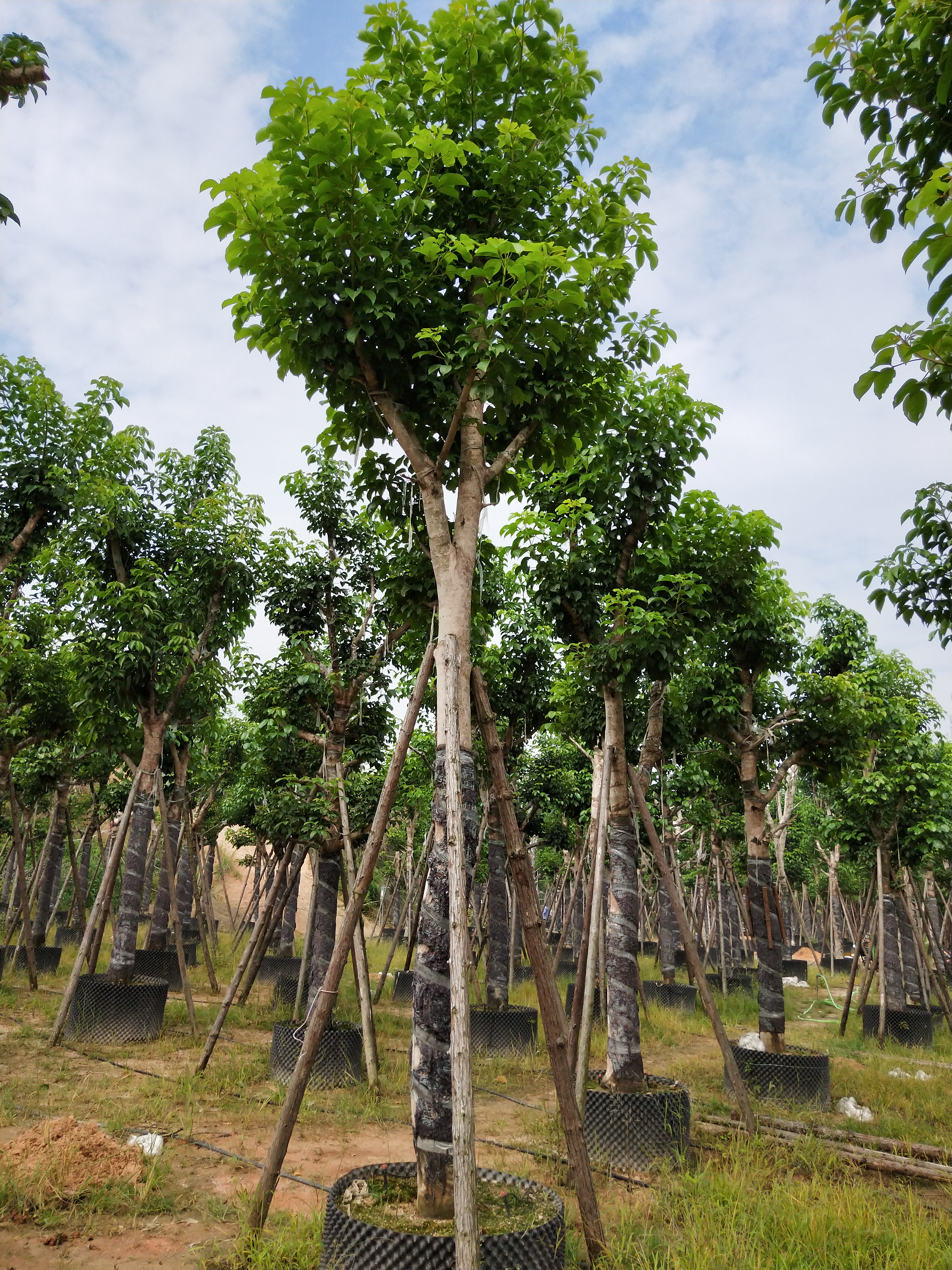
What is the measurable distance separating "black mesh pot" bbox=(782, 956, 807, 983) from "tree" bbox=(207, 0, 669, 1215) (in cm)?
2665

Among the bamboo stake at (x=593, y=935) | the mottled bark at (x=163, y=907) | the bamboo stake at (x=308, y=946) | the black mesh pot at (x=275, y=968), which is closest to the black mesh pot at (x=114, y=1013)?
the bamboo stake at (x=308, y=946)

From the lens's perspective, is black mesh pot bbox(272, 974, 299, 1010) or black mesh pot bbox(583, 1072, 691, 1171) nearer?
black mesh pot bbox(583, 1072, 691, 1171)

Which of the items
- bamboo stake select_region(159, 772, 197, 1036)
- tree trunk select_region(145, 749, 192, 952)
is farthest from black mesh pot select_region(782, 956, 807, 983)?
bamboo stake select_region(159, 772, 197, 1036)

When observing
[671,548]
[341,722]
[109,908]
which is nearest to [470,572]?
[671,548]

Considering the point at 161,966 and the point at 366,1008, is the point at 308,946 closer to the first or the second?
the point at 366,1008

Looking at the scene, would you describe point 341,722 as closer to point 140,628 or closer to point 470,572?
point 140,628

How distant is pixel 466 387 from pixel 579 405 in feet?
3.29

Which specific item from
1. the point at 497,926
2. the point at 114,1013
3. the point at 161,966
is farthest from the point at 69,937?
the point at 497,926

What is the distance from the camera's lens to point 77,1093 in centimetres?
734

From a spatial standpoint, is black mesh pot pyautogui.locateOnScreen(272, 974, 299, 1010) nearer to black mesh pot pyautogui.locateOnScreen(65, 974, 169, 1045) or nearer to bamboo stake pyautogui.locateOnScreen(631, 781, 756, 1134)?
black mesh pot pyautogui.locateOnScreen(65, 974, 169, 1045)

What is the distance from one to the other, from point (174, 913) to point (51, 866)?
10128 mm

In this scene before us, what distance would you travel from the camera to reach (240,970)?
879 cm

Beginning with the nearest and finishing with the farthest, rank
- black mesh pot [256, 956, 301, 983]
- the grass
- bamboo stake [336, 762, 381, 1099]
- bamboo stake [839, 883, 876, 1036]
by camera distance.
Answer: the grass, bamboo stake [336, 762, 381, 1099], bamboo stake [839, 883, 876, 1036], black mesh pot [256, 956, 301, 983]

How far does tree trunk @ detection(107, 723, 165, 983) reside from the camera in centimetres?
1048
